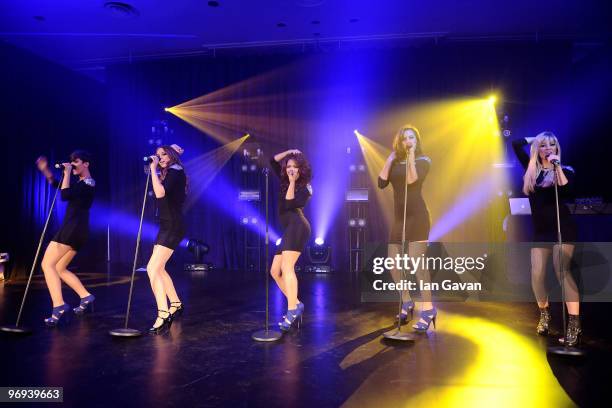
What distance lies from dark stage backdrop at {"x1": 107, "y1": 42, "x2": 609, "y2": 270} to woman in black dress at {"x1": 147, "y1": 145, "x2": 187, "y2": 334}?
4703mm

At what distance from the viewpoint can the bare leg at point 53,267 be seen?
3.85 meters

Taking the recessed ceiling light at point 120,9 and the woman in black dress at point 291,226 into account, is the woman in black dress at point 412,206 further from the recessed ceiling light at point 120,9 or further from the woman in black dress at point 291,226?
the recessed ceiling light at point 120,9

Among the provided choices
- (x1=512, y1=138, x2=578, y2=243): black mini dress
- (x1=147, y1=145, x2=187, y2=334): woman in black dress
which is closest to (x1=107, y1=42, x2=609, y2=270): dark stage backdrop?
(x1=147, y1=145, x2=187, y2=334): woman in black dress

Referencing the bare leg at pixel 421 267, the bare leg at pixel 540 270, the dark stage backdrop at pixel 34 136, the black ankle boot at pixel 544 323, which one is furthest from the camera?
the dark stage backdrop at pixel 34 136

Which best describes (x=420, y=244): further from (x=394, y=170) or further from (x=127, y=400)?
(x=127, y=400)

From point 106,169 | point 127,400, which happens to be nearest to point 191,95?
point 106,169

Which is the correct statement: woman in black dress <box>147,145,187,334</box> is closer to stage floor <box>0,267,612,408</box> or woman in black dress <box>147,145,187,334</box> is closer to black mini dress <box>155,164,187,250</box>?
black mini dress <box>155,164,187,250</box>

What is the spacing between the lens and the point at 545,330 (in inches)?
137

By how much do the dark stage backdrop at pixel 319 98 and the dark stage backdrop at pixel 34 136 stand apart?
1.74ft

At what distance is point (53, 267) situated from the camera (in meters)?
3.89

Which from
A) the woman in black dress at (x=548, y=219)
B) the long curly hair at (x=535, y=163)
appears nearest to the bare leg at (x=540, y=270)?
the woman in black dress at (x=548, y=219)

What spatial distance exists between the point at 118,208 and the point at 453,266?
7.01 meters

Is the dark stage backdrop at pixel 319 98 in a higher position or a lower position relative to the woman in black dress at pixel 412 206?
higher

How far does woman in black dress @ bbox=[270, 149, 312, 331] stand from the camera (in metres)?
3.50
